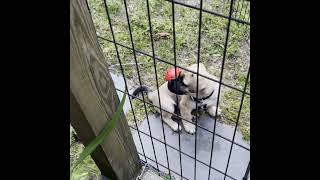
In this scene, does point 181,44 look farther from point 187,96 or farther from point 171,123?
point 171,123

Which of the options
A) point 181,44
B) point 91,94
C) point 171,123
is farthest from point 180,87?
point 91,94

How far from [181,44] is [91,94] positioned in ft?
5.54

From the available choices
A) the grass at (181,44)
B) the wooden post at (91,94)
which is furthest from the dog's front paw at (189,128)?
the wooden post at (91,94)

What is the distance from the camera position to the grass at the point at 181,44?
2.24 m

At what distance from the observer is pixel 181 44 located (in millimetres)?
2543

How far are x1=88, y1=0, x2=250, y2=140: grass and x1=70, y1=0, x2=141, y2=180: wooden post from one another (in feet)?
2.78

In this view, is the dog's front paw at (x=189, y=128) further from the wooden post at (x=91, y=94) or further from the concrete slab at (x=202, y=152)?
the wooden post at (x=91, y=94)

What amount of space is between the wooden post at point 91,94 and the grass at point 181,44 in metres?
0.85

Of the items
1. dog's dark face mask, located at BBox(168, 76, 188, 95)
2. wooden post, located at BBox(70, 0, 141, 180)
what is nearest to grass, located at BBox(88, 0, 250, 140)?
dog's dark face mask, located at BBox(168, 76, 188, 95)
